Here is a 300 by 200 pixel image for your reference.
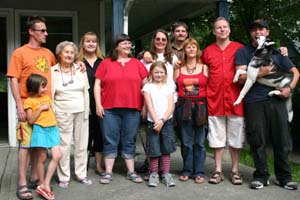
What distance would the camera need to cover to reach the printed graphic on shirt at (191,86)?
5.19 meters

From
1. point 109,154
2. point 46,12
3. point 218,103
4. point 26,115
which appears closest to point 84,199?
point 109,154

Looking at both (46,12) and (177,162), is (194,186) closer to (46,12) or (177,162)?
(177,162)

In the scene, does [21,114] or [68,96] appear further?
[68,96]

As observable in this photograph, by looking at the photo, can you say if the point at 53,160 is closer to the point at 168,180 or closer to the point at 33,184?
the point at 33,184

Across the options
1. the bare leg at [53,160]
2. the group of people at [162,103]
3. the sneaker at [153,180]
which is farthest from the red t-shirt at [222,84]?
the bare leg at [53,160]

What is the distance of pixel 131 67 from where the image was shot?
5.18 m

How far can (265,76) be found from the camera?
16.4 ft

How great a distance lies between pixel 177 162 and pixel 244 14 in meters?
7.37

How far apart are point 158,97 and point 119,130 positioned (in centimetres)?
63

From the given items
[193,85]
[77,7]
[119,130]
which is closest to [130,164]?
[119,130]

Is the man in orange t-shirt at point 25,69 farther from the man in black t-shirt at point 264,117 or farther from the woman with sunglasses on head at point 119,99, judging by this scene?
the man in black t-shirt at point 264,117

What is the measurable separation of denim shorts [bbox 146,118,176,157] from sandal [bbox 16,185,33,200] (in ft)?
4.67

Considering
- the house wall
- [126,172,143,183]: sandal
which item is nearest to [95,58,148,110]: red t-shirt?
[126,172,143,183]: sandal

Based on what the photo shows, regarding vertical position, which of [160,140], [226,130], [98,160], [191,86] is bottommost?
[98,160]
